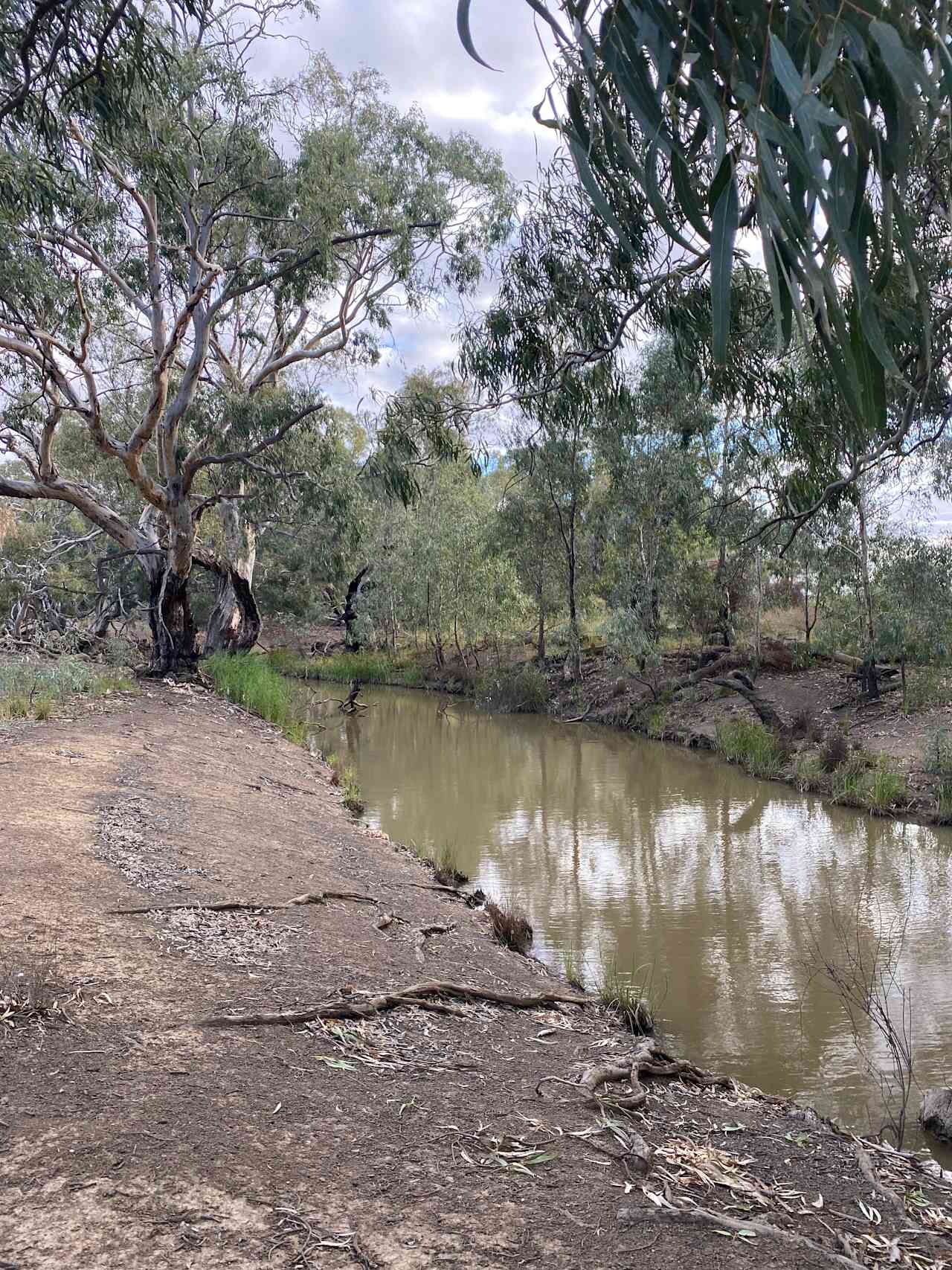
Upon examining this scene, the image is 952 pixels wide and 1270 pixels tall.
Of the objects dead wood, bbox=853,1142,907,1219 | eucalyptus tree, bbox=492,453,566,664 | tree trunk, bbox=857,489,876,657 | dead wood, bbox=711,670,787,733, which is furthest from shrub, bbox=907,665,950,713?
dead wood, bbox=853,1142,907,1219

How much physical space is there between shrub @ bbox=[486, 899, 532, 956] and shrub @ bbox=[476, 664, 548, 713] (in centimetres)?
1258

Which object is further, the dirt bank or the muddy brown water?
the muddy brown water

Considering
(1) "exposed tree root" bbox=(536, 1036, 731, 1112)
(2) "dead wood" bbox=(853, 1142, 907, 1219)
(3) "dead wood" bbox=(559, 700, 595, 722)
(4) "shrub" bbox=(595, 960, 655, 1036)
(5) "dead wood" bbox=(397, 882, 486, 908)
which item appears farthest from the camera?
(3) "dead wood" bbox=(559, 700, 595, 722)

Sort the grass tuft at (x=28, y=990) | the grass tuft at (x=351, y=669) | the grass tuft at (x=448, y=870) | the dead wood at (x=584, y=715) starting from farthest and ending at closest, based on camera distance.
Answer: the grass tuft at (x=351, y=669) < the dead wood at (x=584, y=715) < the grass tuft at (x=448, y=870) < the grass tuft at (x=28, y=990)

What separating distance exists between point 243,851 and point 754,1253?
3803 millimetres

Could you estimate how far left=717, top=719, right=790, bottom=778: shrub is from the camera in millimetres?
11266

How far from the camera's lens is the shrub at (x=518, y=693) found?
1808 cm

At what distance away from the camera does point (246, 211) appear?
10.5 metres

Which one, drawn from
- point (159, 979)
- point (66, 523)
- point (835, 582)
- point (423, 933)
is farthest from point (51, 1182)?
point (66, 523)

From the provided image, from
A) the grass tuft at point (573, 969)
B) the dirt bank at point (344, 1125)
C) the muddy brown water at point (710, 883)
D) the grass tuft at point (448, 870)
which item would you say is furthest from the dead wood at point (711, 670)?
the dirt bank at point (344, 1125)

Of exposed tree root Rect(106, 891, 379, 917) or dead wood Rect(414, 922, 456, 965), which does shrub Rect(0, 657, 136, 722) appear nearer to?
exposed tree root Rect(106, 891, 379, 917)

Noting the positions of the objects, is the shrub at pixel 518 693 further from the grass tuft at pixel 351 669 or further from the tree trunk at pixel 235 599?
the tree trunk at pixel 235 599

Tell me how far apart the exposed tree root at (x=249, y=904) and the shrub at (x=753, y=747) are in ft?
24.3

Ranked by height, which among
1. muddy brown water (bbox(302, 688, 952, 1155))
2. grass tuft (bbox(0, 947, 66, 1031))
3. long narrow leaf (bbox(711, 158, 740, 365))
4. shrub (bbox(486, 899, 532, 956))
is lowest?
muddy brown water (bbox(302, 688, 952, 1155))
